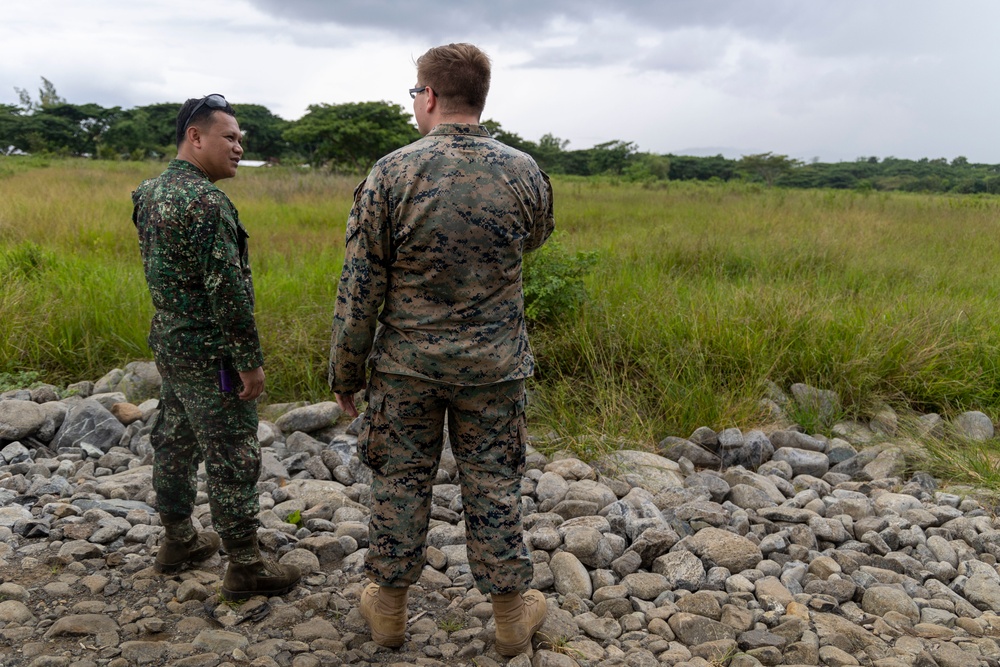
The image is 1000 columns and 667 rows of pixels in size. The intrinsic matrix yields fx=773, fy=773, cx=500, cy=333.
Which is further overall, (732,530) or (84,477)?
(84,477)

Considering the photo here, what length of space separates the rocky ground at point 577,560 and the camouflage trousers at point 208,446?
33cm

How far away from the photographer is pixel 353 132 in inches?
1006

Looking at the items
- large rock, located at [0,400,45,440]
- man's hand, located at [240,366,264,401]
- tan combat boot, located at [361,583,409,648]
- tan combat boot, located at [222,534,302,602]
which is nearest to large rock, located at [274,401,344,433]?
large rock, located at [0,400,45,440]

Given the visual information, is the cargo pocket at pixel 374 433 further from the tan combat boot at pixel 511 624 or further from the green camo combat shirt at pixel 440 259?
the tan combat boot at pixel 511 624

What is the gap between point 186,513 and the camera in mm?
2850

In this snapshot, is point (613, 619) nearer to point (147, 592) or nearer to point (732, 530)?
point (732, 530)

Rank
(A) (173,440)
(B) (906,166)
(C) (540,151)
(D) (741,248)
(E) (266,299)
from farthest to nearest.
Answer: (B) (906,166)
(C) (540,151)
(D) (741,248)
(E) (266,299)
(A) (173,440)

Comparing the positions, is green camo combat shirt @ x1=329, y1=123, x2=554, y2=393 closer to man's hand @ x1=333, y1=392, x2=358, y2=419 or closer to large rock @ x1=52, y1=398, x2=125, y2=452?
man's hand @ x1=333, y1=392, x2=358, y2=419

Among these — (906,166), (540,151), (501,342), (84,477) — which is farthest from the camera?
(906,166)

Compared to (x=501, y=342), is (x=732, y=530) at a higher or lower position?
lower

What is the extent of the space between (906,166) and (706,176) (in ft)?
38.0

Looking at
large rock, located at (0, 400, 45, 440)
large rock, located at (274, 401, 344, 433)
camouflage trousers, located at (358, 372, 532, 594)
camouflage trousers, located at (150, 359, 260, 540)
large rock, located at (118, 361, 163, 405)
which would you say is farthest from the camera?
large rock, located at (118, 361, 163, 405)

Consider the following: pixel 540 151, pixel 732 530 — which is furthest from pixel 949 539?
pixel 540 151

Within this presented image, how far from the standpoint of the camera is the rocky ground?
254 centimetres
